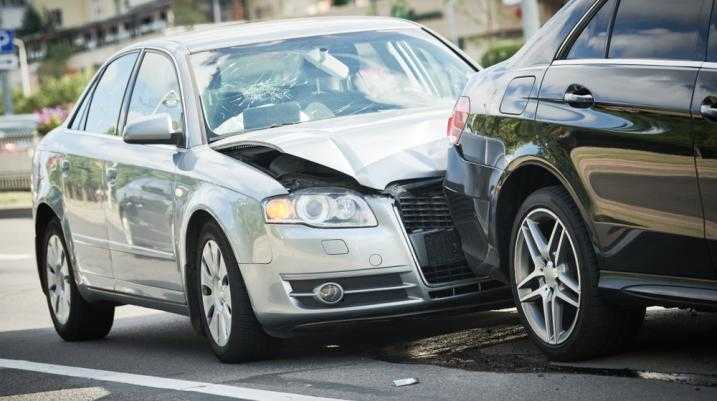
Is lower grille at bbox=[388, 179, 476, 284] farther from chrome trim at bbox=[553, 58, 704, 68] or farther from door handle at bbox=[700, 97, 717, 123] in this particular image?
door handle at bbox=[700, 97, 717, 123]

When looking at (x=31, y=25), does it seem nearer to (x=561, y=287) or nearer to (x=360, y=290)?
(x=360, y=290)

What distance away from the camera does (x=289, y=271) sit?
7.65 m

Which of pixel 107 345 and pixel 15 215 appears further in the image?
pixel 15 215

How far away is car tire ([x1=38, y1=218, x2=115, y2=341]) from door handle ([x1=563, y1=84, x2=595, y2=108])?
13.9 feet

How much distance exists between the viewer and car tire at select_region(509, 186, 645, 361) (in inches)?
262

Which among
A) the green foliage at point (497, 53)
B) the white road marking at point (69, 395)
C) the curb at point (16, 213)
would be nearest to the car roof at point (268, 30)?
the white road marking at point (69, 395)

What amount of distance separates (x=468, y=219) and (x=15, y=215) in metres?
19.2

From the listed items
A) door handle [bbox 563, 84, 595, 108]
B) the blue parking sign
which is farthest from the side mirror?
the blue parking sign

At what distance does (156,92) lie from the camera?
9.41 meters

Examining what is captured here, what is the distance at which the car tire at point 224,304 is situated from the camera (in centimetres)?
788

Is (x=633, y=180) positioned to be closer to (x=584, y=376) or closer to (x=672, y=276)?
(x=672, y=276)

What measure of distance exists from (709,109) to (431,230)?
211cm

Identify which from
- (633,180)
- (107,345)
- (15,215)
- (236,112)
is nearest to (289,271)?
(236,112)

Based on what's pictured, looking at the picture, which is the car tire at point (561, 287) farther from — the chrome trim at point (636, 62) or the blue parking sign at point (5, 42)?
the blue parking sign at point (5, 42)
